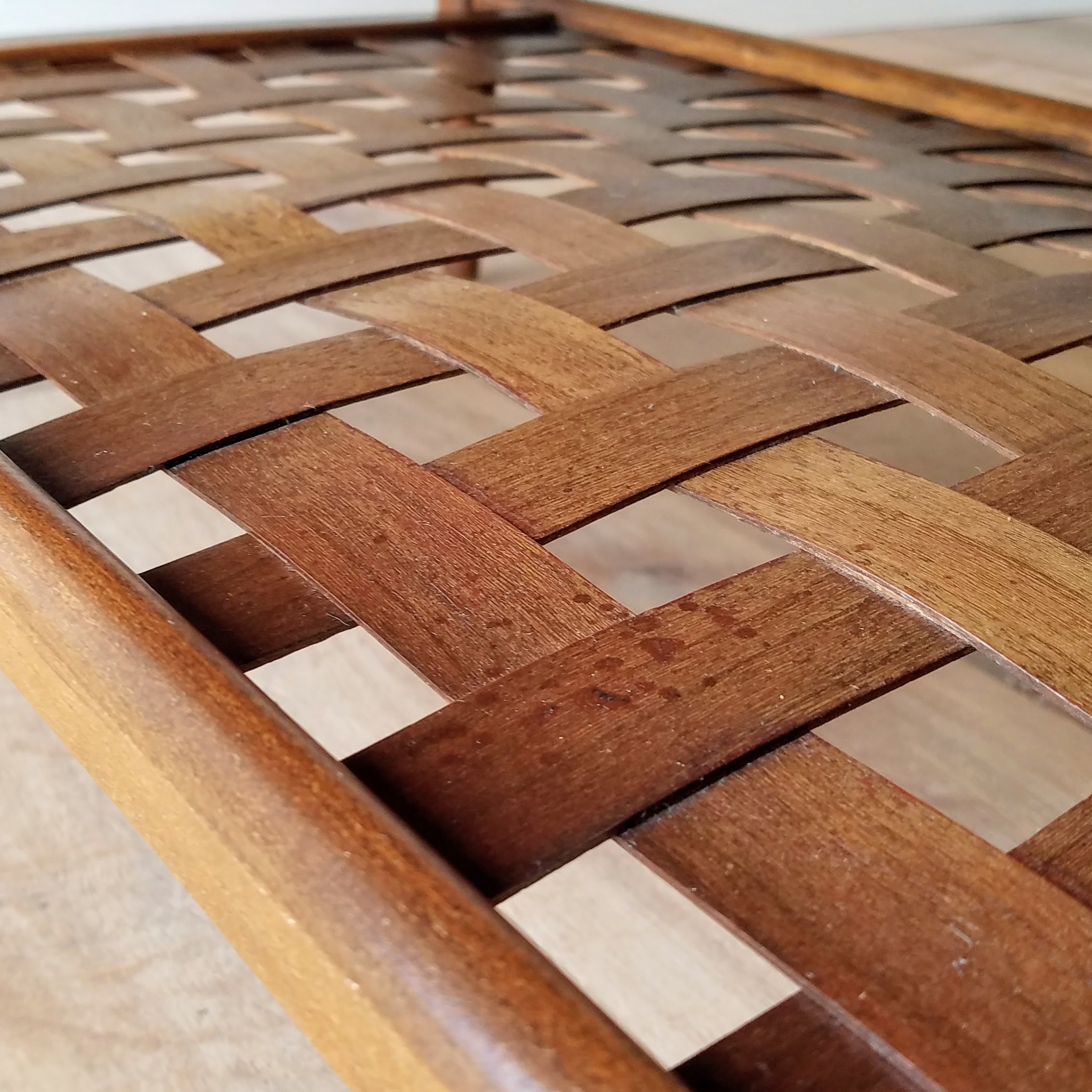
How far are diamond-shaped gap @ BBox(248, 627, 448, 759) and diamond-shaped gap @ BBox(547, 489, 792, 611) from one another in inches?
5.5

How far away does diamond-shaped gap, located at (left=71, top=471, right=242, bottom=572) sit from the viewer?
0.73m

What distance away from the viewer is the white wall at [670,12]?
1.17m

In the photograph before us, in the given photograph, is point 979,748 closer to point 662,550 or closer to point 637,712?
point 662,550

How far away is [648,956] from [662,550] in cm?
30

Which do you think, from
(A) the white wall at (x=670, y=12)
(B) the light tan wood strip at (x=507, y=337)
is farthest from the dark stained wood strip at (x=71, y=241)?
(A) the white wall at (x=670, y=12)

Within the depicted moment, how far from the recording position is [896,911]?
0.23 metres

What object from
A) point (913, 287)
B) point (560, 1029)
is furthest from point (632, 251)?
point (913, 287)

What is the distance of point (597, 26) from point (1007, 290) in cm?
54

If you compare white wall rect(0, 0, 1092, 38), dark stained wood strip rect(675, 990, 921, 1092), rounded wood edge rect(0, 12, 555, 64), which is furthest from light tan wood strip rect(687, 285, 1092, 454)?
white wall rect(0, 0, 1092, 38)

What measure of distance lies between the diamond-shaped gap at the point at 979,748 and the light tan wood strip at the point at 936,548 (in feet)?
0.83

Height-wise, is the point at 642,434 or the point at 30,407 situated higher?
the point at 642,434

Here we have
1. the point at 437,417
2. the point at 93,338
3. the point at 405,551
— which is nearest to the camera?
the point at 405,551

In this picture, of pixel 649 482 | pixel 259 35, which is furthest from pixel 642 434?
pixel 259 35

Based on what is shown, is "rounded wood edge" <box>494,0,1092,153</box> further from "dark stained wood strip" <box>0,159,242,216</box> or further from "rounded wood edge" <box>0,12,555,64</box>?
"dark stained wood strip" <box>0,159,242,216</box>
